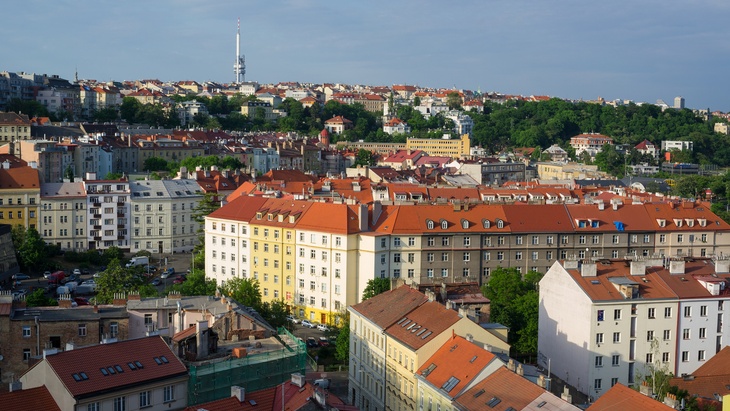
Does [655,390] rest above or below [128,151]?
below

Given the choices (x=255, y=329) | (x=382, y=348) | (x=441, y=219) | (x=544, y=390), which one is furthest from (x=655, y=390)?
(x=441, y=219)

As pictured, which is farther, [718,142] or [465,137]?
[718,142]

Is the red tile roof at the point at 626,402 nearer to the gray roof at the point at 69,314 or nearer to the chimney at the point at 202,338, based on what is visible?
the chimney at the point at 202,338

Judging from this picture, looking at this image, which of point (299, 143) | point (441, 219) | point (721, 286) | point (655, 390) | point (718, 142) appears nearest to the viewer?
point (655, 390)

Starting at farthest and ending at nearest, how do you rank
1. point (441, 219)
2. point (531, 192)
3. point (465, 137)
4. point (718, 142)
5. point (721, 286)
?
point (718, 142), point (465, 137), point (531, 192), point (441, 219), point (721, 286)

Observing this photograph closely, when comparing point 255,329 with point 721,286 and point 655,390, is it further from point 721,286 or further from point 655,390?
point 721,286

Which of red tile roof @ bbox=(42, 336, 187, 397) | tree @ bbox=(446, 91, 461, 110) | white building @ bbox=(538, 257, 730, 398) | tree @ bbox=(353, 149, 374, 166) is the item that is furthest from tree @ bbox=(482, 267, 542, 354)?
tree @ bbox=(446, 91, 461, 110)

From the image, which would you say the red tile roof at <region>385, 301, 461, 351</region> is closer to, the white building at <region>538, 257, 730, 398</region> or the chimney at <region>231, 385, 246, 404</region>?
the white building at <region>538, 257, 730, 398</region>

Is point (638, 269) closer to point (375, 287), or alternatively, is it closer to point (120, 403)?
point (375, 287)
